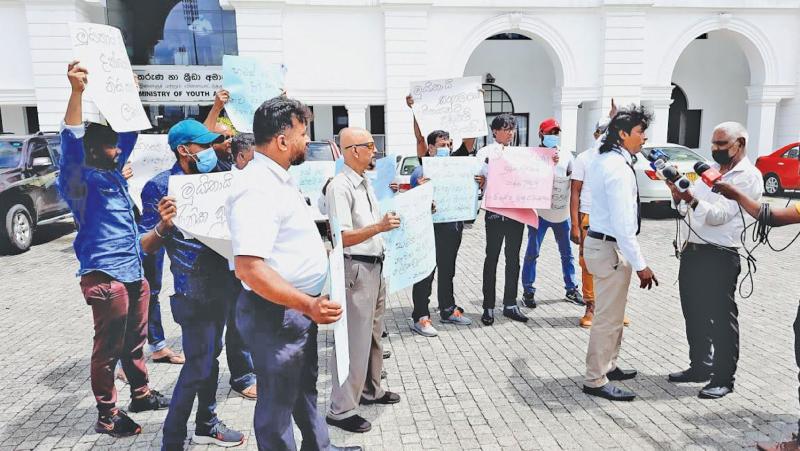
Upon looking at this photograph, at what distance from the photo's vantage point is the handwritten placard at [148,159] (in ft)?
14.2

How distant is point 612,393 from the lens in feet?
13.1

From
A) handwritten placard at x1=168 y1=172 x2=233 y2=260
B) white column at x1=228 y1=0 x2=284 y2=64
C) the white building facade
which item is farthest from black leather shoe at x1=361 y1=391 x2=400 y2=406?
white column at x1=228 y1=0 x2=284 y2=64

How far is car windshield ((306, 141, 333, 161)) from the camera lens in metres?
10.7

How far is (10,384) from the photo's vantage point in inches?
179

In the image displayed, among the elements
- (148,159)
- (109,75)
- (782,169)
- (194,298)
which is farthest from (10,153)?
(782,169)

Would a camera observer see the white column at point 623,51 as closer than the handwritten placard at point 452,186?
No

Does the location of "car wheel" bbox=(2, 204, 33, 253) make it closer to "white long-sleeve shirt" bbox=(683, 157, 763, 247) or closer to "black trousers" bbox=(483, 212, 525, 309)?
"black trousers" bbox=(483, 212, 525, 309)

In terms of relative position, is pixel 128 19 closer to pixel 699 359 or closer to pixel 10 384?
pixel 10 384

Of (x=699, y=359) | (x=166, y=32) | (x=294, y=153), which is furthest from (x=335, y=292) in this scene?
(x=166, y=32)

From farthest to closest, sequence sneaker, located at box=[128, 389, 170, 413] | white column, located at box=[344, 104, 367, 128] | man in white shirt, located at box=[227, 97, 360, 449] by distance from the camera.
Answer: white column, located at box=[344, 104, 367, 128], sneaker, located at box=[128, 389, 170, 413], man in white shirt, located at box=[227, 97, 360, 449]

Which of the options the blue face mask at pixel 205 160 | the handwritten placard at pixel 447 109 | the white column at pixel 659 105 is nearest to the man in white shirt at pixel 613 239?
the handwritten placard at pixel 447 109

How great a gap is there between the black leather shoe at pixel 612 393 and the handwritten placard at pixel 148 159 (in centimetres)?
376

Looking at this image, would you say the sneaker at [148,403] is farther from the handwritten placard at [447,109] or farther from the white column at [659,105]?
the white column at [659,105]

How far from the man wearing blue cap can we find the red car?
1600 cm
